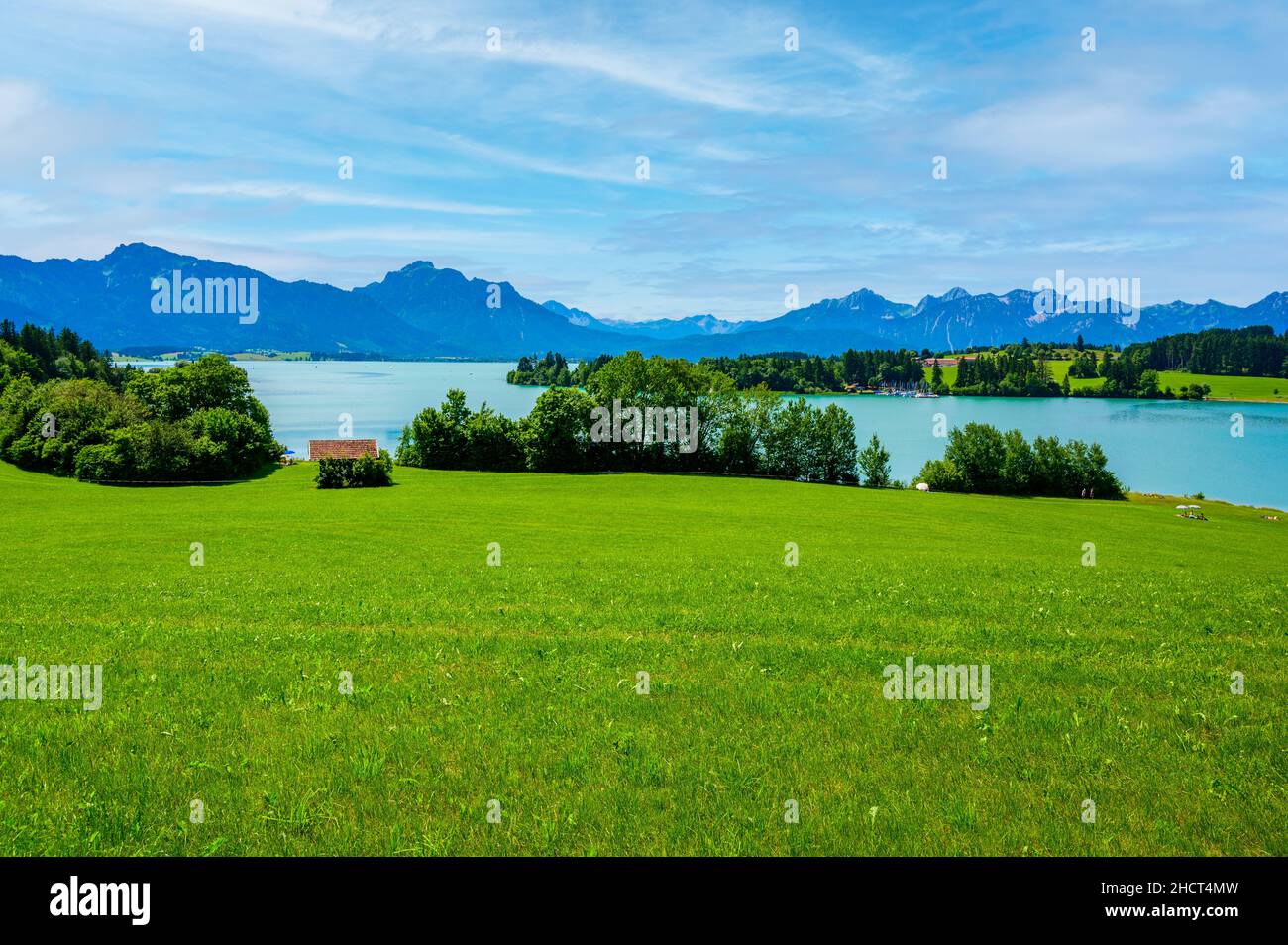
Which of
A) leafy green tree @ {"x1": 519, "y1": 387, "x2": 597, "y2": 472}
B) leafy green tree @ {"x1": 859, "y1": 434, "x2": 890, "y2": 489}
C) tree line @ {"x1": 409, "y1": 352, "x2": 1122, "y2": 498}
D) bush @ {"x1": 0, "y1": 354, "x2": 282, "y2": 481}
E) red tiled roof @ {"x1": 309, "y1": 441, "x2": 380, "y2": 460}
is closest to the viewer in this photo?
bush @ {"x1": 0, "y1": 354, "x2": 282, "y2": 481}

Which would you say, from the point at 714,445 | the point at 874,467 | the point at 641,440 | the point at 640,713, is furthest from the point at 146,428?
the point at 640,713

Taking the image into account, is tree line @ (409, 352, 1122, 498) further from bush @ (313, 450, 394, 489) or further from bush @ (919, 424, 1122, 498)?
bush @ (313, 450, 394, 489)

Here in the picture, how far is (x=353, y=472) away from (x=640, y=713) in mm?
75159

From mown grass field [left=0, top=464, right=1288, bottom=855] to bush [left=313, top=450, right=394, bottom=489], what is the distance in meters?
51.7

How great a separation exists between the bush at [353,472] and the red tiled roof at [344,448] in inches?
85.7

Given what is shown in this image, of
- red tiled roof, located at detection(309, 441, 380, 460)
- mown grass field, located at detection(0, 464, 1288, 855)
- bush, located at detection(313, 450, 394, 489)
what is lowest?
mown grass field, located at detection(0, 464, 1288, 855)

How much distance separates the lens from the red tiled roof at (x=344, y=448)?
8468cm

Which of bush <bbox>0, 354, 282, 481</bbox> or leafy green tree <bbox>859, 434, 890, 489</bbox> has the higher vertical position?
bush <bbox>0, 354, 282, 481</bbox>

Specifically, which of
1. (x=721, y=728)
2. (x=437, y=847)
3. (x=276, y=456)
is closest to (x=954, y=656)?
(x=721, y=728)

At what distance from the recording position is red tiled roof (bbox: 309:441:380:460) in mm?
84681

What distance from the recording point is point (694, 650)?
1416 cm
